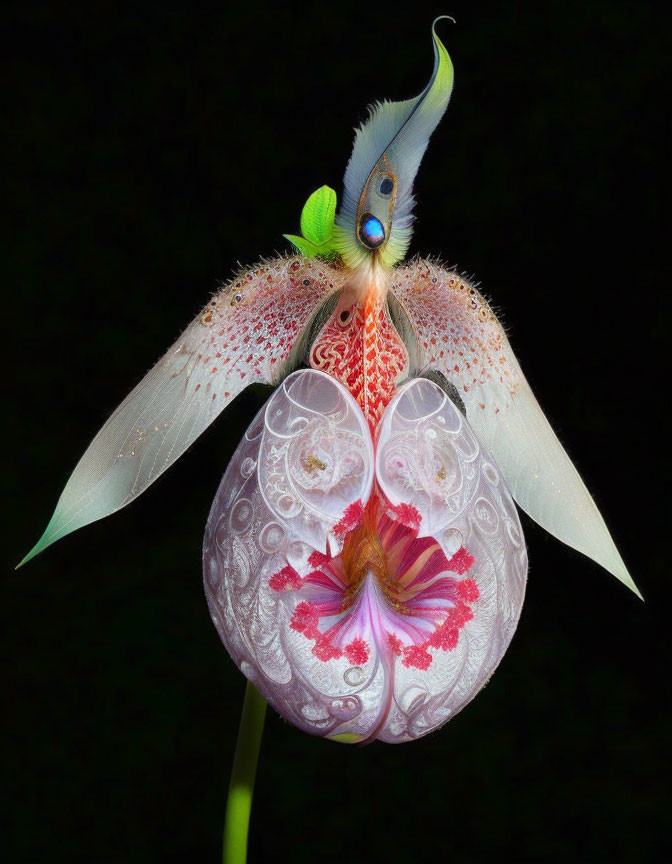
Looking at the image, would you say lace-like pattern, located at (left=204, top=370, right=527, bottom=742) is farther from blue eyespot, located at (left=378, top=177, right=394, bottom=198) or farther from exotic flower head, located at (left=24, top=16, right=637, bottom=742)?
blue eyespot, located at (left=378, top=177, right=394, bottom=198)

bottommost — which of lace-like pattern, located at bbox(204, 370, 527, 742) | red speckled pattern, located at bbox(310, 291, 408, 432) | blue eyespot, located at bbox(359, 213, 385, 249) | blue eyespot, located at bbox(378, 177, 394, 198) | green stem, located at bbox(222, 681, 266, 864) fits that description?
green stem, located at bbox(222, 681, 266, 864)

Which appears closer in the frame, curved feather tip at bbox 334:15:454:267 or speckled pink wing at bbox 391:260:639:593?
curved feather tip at bbox 334:15:454:267

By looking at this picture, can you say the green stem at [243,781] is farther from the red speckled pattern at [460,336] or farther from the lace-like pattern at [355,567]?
the red speckled pattern at [460,336]

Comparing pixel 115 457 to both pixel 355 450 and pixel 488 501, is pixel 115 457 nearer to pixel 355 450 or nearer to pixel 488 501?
pixel 355 450

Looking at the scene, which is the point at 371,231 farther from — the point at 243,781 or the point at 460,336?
the point at 243,781

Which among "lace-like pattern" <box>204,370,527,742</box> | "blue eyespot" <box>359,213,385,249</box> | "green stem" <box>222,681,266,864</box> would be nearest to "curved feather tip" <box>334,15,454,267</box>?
"blue eyespot" <box>359,213,385,249</box>

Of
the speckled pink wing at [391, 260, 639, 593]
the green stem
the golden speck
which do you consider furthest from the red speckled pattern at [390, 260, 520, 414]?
the green stem

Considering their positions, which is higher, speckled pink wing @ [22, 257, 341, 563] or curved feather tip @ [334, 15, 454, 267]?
curved feather tip @ [334, 15, 454, 267]

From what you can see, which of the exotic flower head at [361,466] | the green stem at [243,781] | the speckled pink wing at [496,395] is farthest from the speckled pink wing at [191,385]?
the green stem at [243,781]

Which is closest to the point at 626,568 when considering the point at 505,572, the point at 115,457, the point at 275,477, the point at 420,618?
the point at 505,572

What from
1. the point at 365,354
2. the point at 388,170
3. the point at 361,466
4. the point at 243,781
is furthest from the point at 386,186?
the point at 243,781
